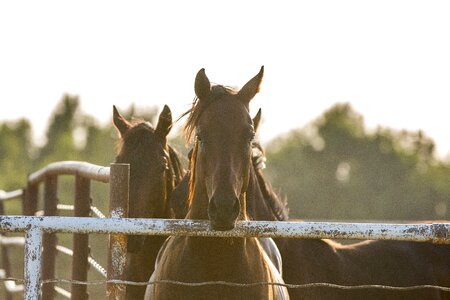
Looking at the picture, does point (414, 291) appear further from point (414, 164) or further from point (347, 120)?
point (347, 120)

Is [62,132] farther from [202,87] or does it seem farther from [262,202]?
[202,87]

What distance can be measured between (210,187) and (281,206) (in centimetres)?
244

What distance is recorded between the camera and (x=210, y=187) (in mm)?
3795

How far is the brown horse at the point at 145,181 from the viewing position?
4930 mm

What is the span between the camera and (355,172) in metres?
55.0

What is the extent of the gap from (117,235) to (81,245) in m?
1.44

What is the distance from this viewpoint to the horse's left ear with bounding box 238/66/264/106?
414 cm

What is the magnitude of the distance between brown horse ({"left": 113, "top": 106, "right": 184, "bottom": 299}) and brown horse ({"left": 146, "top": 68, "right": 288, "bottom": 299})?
854 mm

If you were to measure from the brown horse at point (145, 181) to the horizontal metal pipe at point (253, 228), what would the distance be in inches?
55.7

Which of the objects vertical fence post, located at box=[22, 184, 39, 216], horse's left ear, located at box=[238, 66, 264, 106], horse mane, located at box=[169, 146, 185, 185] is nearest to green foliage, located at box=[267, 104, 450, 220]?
vertical fence post, located at box=[22, 184, 39, 216]

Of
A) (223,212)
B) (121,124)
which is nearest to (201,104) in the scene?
(223,212)

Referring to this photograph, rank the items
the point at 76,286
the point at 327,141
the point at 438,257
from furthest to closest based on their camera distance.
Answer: the point at 327,141, the point at 438,257, the point at 76,286

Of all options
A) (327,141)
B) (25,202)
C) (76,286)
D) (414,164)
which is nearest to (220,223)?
(76,286)

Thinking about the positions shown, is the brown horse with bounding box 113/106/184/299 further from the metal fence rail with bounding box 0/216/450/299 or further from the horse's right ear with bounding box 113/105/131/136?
the metal fence rail with bounding box 0/216/450/299
